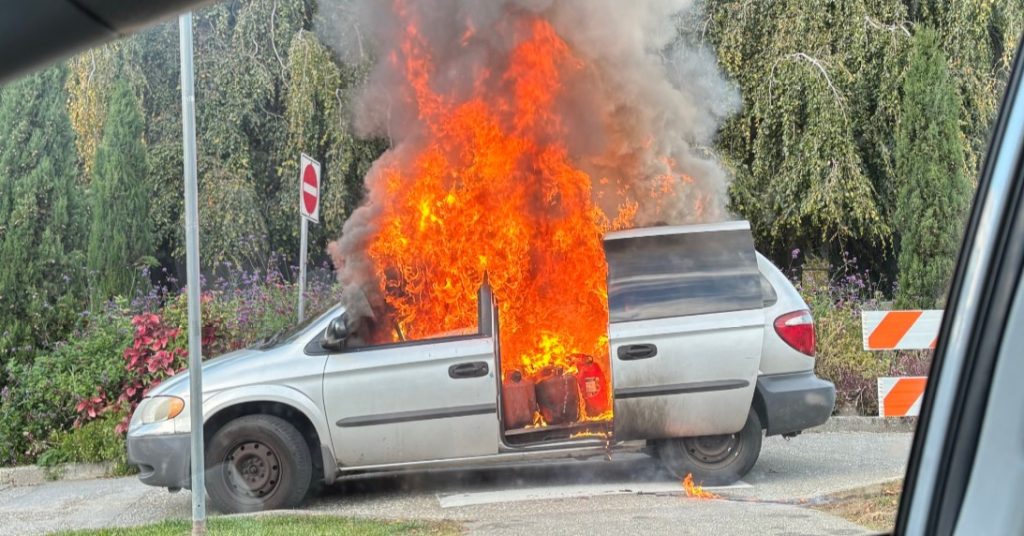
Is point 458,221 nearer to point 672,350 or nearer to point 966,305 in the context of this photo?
point 672,350

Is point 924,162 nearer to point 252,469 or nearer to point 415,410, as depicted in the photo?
point 415,410

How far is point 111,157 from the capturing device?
11.7 metres

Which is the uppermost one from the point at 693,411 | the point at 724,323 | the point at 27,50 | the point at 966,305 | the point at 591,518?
the point at 27,50

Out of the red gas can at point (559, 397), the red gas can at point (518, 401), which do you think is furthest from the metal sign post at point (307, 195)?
the red gas can at point (559, 397)

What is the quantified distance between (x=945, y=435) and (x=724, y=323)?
16.3 ft

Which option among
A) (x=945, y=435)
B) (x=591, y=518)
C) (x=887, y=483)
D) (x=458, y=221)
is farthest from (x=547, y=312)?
(x=945, y=435)

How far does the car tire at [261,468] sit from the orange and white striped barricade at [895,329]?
3335 millimetres

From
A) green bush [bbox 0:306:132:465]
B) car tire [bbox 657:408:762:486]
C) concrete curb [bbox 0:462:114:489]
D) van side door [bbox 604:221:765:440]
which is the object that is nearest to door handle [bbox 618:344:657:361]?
van side door [bbox 604:221:765:440]

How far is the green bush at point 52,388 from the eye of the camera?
8.15 meters

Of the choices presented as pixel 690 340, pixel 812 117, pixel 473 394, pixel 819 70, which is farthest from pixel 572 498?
pixel 819 70

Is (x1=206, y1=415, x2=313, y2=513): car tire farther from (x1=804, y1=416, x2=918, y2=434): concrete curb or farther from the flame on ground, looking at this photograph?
(x1=804, y1=416, x2=918, y2=434): concrete curb

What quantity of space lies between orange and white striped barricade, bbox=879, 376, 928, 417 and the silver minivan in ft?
1.16

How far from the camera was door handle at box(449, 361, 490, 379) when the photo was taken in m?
5.95

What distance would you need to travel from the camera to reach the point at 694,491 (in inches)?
Result: 242
